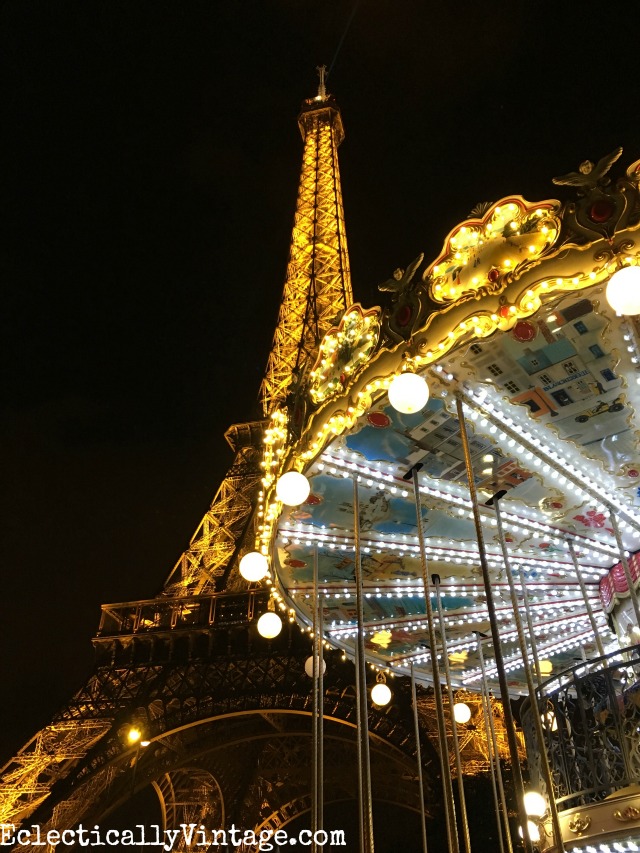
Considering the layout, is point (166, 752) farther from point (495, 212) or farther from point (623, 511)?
point (495, 212)

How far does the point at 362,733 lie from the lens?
591cm

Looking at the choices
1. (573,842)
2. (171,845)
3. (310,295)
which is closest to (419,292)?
(573,842)

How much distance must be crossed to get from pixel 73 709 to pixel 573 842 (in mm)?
18544

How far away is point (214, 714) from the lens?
20.0 meters

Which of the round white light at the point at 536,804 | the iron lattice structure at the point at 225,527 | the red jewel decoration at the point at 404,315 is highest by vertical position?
the iron lattice structure at the point at 225,527

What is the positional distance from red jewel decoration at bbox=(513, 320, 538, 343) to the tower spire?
72.8 ft

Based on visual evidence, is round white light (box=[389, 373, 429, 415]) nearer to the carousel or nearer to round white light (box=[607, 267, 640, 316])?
the carousel

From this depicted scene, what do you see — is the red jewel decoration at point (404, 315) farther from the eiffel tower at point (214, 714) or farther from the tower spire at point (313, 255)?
the tower spire at point (313, 255)

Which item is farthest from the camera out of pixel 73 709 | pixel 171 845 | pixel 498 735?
pixel 171 845

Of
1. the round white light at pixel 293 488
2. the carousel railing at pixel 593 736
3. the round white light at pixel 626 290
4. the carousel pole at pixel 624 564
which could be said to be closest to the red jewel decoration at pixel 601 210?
the round white light at pixel 626 290

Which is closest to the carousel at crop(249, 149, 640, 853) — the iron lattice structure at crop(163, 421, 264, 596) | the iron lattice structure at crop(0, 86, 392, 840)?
the iron lattice structure at crop(0, 86, 392, 840)

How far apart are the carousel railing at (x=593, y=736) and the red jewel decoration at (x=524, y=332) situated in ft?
8.16

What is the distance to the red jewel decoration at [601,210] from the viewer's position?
14.5 feet

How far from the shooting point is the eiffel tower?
18.6 metres
